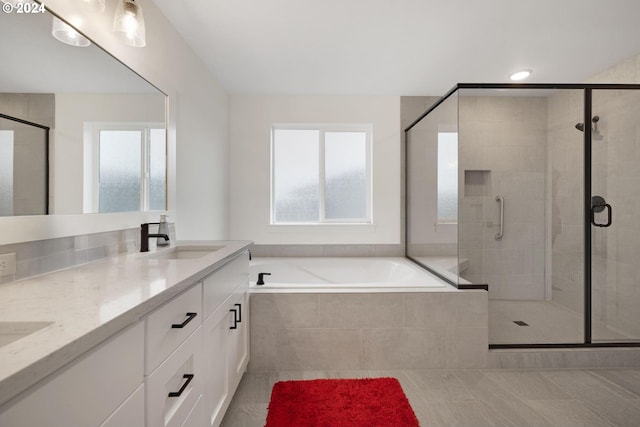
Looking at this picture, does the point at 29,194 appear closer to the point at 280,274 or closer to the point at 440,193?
the point at 280,274

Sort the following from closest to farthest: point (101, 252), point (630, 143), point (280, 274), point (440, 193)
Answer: point (101, 252)
point (630, 143)
point (440, 193)
point (280, 274)

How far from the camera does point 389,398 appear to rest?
6.23 ft

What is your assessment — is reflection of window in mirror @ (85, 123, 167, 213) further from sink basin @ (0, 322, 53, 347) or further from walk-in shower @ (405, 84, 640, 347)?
walk-in shower @ (405, 84, 640, 347)

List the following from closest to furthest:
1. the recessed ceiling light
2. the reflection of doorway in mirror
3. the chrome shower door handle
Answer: the reflection of doorway in mirror, the chrome shower door handle, the recessed ceiling light

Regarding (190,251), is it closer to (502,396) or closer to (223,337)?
(223,337)

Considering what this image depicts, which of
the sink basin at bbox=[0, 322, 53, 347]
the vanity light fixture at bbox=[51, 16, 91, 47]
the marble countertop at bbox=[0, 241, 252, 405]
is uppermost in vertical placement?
the vanity light fixture at bbox=[51, 16, 91, 47]

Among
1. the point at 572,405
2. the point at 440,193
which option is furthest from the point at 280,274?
the point at 572,405

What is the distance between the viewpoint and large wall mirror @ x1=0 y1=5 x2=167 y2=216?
1075 millimetres

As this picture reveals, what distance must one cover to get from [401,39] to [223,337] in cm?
233

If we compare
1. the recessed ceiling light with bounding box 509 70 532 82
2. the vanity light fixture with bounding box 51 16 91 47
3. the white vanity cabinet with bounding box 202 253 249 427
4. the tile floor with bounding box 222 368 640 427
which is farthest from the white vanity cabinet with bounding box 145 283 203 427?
the recessed ceiling light with bounding box 509 70 532 82

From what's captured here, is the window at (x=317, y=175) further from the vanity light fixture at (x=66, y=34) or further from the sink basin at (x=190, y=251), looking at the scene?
the vanity light fixture at (x=66, y=34)

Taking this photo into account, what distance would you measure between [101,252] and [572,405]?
264 cm

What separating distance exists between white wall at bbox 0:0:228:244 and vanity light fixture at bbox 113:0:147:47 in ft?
0.35

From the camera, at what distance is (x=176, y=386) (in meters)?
1.08
